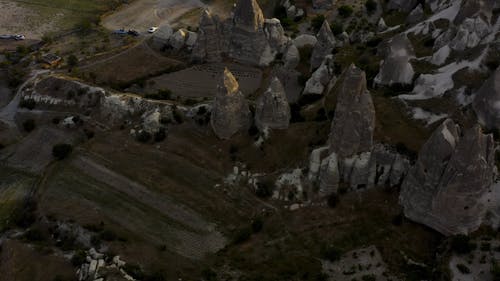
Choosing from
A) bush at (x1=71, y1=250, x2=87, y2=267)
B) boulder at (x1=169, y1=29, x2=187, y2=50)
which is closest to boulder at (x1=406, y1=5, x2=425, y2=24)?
boulder at (x1=169, y1=29, x2=187, y2=50)

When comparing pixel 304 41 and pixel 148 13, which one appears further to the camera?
pixel 148 13

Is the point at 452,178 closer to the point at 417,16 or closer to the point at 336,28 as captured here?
the point at 417,16

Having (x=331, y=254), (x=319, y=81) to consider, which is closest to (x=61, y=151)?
(x=319, y=81)

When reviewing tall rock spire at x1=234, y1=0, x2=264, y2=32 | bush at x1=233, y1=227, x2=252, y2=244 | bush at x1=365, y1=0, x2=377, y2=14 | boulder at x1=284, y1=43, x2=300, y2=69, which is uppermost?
tall rock spire at x1=234, y1=0, x2=264, y2=32

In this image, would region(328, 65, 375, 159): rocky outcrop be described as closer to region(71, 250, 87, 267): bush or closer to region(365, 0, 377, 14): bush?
region(71, 250, 87, 267): bush

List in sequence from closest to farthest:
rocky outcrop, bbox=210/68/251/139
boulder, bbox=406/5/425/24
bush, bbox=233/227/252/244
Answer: bush, bbox=233/227/252/244 → rocky outcrop, bbox=210/68/251/139 → boulder, bbox=406/5/425/24

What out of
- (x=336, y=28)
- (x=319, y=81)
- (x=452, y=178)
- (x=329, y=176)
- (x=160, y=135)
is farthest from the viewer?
(x=336, y=28)

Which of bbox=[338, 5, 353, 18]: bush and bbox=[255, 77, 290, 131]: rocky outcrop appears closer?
bbox=[255, 77, 290, 131]: rocky outcrop

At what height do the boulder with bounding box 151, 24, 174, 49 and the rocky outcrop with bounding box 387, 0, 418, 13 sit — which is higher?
the rocky outcrop with bounding box 387, 0, 418, 13
